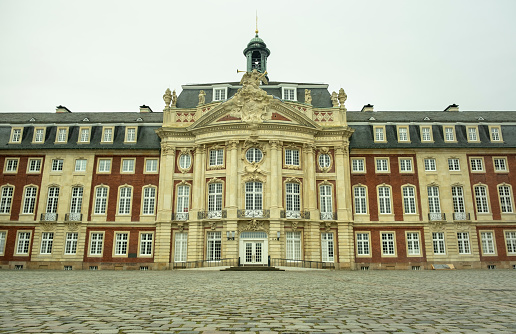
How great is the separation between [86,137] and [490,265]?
42.6 metres

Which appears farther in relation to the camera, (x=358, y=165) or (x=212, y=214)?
(x=358, y=165)

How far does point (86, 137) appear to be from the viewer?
42.7 m

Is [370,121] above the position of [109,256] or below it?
above

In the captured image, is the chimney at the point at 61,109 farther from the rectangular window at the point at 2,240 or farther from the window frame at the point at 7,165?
the rectangular window at the point at 2,240

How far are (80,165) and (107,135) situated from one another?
13.6ft

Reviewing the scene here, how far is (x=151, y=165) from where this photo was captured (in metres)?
41.5

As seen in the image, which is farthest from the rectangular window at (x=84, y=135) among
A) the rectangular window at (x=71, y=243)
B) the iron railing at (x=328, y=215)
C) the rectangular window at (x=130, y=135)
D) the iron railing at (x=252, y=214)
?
the iron railing at (x=328, y=215)

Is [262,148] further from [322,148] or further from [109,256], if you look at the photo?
[109,256]

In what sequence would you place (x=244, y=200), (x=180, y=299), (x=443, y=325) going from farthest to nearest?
(x=244, y=200)
(x=180, y=299)
(x=443, y=325)

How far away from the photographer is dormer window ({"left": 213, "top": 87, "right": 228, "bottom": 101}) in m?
42.2

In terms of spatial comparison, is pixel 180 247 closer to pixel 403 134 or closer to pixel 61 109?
pixel 61 109

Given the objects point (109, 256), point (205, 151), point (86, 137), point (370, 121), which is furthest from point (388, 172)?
point (86, 137)

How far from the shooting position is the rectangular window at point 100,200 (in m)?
40.6

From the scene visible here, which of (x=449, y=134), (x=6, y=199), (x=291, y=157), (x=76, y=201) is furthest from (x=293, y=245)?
(x=6, y=199)
